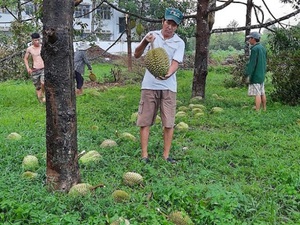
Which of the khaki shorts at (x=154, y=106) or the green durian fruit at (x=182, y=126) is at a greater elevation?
→ the khaki shorts at (x=154, y=106)

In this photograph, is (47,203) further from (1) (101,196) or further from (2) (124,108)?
(2) (124,108)

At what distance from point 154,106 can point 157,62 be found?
0.62m

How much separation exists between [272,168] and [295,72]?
4336 millimetres

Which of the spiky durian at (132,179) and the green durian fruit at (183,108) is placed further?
the green durian fruit at (183,108)

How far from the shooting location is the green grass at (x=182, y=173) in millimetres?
2955

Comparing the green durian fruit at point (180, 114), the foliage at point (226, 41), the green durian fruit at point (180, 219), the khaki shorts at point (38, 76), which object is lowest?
the green durian fruit at point (180, 219)

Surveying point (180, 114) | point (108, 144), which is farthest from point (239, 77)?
point (108, 144)

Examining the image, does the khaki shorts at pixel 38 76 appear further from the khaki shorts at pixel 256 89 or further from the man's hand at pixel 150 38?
the man's hand at pixel 150 38

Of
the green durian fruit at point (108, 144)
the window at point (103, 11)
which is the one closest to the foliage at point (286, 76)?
the green durian fruit at point (108, 144)

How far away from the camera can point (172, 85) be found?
4.34m

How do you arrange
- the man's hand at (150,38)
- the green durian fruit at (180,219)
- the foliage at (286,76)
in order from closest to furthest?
the green durian fruit at (180,219) → the man's hand at (150,38) → the foliage at (286,76)

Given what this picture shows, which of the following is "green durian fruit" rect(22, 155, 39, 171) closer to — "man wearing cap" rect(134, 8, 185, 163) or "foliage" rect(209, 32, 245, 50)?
"man wearing cap" rect(134, 8, 185, 163)

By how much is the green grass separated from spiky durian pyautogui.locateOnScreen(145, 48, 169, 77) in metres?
0.96

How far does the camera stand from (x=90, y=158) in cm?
412
